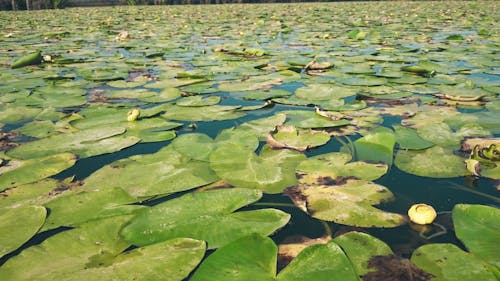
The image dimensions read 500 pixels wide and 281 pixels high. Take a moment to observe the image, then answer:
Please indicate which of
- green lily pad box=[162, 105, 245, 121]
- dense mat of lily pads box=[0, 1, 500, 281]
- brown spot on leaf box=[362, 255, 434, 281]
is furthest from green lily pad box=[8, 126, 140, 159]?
brown spot on leaf box=[362, 255, 434, 281]

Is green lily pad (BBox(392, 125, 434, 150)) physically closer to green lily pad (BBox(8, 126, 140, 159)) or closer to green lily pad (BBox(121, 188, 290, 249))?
green lily pad (BBox(121, 188, 290, 249))

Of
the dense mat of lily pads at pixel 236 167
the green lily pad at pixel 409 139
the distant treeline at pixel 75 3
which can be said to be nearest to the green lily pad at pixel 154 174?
the dense mat of lily pads at pixel 236 167

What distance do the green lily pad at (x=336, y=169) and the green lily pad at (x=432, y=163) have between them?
0.10 meters

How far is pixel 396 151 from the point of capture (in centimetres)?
131

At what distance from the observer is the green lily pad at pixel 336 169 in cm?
112

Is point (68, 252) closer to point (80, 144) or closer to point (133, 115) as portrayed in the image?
point (80, 144)

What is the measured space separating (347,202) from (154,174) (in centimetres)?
63

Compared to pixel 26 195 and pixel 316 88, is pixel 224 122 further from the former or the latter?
pixel 26 195

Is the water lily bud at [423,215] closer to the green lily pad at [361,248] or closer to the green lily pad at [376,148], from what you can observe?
the green lily pad at [361,248]

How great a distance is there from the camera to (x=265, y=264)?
0.71 m

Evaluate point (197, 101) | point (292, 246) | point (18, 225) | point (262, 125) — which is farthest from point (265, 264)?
point (197, 101)

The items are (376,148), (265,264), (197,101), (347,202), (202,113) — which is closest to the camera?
(265,264)

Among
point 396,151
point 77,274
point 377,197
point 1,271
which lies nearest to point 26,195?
point 1,271

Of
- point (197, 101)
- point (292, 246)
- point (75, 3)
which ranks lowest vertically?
point (292, 246)
